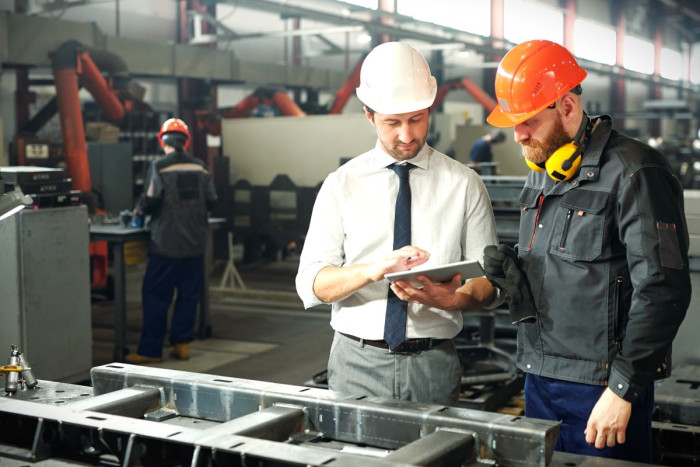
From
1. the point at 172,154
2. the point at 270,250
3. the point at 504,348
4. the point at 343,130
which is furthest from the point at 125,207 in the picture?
the point at 504,348

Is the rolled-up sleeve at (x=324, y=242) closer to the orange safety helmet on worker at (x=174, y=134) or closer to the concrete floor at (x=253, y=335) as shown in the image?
the concrete floor at (x=253, y=335)

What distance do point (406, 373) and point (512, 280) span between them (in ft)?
1.17

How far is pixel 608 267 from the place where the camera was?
1.87 metres

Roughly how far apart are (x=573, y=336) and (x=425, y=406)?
0.46m

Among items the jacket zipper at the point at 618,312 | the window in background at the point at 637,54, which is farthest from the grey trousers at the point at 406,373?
the window in background at the point at 637,54

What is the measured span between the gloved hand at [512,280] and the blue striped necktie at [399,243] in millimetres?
213

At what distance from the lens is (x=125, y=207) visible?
9.17 metres

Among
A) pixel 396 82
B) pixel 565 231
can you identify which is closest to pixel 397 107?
pixel 396 82

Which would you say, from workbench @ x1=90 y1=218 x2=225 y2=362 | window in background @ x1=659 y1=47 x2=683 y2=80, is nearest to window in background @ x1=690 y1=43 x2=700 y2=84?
window in background @ x1=659 y1=47 x2=683 y2=80

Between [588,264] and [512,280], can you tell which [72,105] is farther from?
[588,264]

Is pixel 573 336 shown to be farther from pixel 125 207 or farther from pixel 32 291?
pixel 125 207

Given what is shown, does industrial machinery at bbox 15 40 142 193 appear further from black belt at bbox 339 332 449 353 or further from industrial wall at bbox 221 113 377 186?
black belt at bbox 339 332 449 353

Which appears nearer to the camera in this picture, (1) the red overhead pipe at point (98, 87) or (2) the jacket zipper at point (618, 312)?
(2) the jacket zipper at point (618, 312)

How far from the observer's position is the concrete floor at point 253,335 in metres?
5.53
